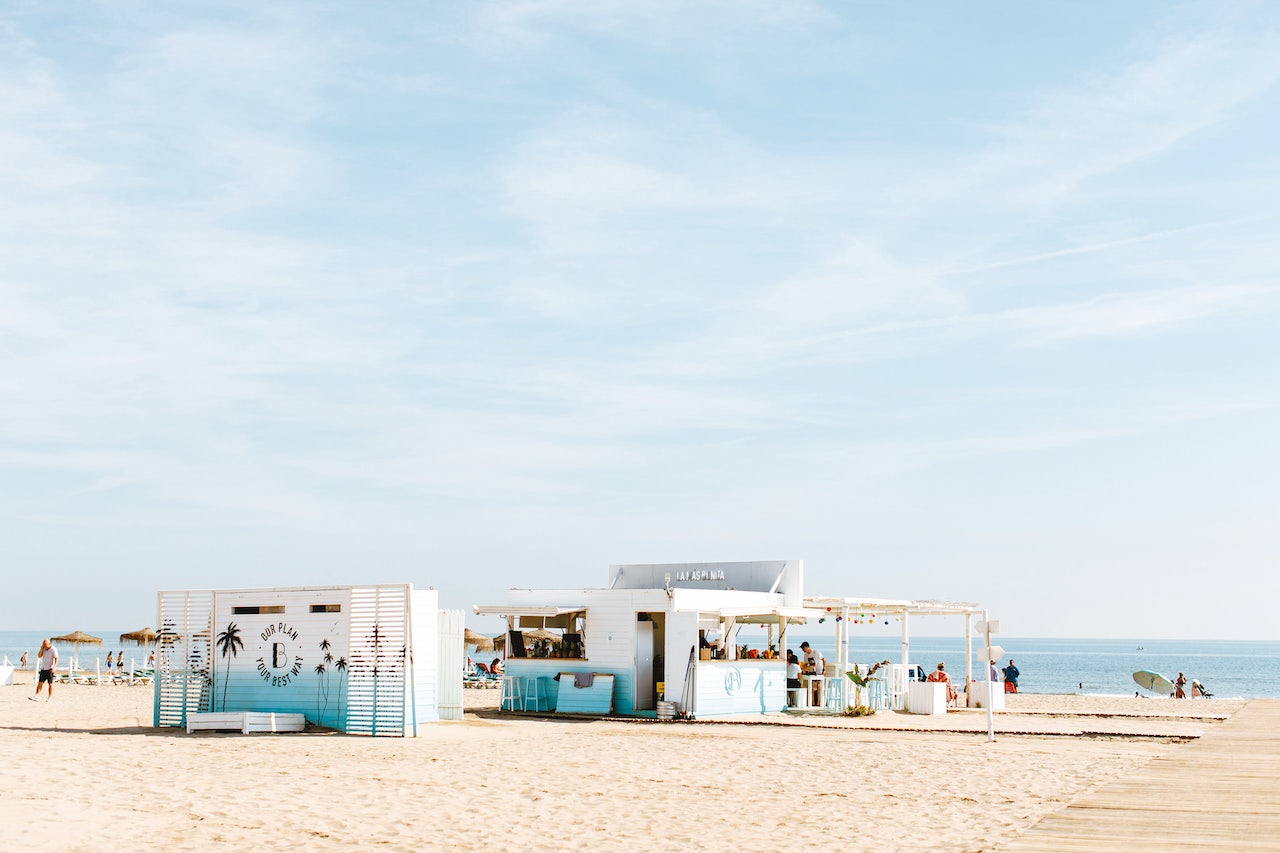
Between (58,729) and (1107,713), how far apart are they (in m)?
18.3

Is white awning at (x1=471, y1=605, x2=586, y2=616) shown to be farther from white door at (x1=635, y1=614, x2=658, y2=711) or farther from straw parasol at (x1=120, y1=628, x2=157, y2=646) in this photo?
straw parasol at (x1=120, y1=628, x2=157, y2=646)

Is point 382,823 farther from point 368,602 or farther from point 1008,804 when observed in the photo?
point 368,602

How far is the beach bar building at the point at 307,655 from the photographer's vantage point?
1862 centimetres

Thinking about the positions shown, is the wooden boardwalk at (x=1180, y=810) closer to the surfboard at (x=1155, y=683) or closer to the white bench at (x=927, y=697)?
the white bench at (x=927, y=697)

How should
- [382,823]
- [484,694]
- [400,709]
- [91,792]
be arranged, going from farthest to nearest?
[484,694] < [400,709] < [91,792] < [382,823]

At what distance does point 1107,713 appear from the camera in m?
25.4

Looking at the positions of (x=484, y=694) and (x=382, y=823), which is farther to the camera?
(x=484, y=694)

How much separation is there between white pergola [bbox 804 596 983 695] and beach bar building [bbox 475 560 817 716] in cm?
52

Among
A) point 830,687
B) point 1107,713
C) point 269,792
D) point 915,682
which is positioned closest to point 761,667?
point 830,687

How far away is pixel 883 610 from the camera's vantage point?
2712 centimetres

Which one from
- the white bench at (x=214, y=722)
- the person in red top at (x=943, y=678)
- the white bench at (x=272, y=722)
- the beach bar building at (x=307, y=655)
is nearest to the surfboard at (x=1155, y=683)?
→ the person in red top at (x=943, y=678)

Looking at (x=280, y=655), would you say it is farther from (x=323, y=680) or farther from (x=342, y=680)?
(x=342, y=680)

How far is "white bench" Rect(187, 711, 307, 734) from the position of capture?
18.6 metres

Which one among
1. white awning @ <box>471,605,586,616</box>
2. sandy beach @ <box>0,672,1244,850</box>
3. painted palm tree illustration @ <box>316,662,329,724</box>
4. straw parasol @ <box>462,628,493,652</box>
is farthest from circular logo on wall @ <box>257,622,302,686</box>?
straw parasol @ <box>462,628,493,652</box>
